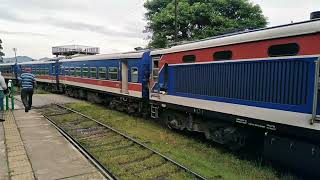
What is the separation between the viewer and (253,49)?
740cm

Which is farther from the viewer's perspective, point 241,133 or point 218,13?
point 218,13

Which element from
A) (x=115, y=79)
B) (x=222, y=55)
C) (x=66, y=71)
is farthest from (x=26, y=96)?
(x=222, y=55)

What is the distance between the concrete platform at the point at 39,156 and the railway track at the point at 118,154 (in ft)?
1.01

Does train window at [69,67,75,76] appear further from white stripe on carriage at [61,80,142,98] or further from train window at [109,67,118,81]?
train window at [109,67,118,81]

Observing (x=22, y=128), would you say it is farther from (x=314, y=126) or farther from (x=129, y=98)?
(x=314, y=126)

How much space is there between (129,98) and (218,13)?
17.7 metres

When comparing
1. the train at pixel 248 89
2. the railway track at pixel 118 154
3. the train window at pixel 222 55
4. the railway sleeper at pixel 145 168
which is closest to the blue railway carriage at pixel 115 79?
the train at pixel 248 89

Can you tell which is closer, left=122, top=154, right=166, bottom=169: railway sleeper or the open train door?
left=122, top=154, right=166, bottom=169: railway sleeper

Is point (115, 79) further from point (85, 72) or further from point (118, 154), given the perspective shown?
point (118, 154)

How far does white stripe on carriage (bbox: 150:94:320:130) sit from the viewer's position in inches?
247

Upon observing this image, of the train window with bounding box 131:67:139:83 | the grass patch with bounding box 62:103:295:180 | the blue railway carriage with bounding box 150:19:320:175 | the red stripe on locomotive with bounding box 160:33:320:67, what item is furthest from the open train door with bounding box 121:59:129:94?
the blue railway carriage with bounding box 150:19:320:175

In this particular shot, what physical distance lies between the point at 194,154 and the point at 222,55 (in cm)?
276

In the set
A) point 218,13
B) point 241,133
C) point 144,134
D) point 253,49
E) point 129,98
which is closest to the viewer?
point 253,49

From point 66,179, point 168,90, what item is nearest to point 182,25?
point 168,90
